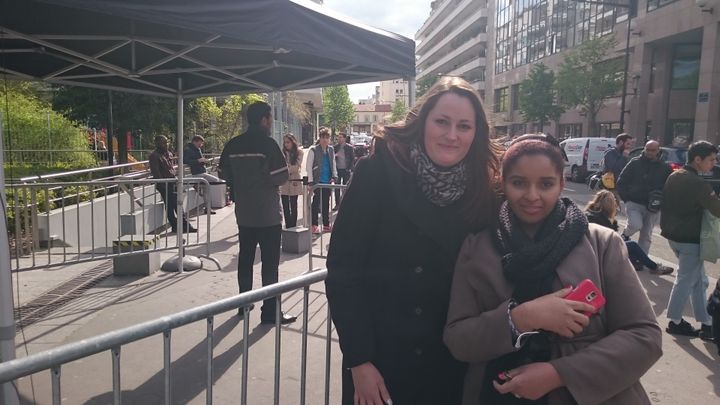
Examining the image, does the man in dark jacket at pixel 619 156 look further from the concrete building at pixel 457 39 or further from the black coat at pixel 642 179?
the concrete building at pixel 457 39

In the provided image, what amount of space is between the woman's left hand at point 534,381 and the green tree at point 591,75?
3429cm

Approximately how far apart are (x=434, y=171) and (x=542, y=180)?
37cm

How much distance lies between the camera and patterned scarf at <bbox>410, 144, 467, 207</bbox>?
6.19ft

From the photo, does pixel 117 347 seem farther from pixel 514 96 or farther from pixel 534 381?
pixel 514 96

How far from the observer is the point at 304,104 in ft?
117

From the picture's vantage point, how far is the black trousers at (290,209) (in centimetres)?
930

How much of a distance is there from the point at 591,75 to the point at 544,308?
34275mm

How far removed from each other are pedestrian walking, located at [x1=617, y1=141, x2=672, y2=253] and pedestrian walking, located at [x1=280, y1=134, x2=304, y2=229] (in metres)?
4.98

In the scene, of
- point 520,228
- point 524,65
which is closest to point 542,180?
point 520,228

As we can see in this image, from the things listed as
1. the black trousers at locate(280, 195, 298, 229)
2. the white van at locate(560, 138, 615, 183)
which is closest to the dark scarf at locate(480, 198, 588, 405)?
the black trousers at locate(280, 195, 298, 229)

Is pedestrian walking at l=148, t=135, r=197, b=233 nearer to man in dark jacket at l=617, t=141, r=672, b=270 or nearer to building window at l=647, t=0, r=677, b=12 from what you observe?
man in dark jacket at l=617, t=141, r=672, b=270

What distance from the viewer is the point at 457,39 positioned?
7931cm

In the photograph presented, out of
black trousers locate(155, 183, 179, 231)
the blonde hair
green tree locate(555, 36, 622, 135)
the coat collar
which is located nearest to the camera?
the coat collar

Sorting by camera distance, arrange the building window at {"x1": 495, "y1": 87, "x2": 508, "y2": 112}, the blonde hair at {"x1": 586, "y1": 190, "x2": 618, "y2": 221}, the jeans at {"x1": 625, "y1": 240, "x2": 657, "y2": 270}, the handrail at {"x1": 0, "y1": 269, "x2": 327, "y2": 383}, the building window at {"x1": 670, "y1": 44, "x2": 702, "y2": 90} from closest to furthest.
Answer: the handrail at {"x1": 0, "y1": 269, "x2": 327, "y2": 383}
the blonde hair at {"x1": 586, "y1": 190, "x2": 618, "y2": 221}
the jeans at {"x1": 625, "y1": 240, "x2": 657, "y2": 270}
the building window at {"x1": 670, "y1": 44, "x2": 702, "y2": 90}
the building window at {"x1": 495, "y1": 87, "x2": 508, "y2": 112}
